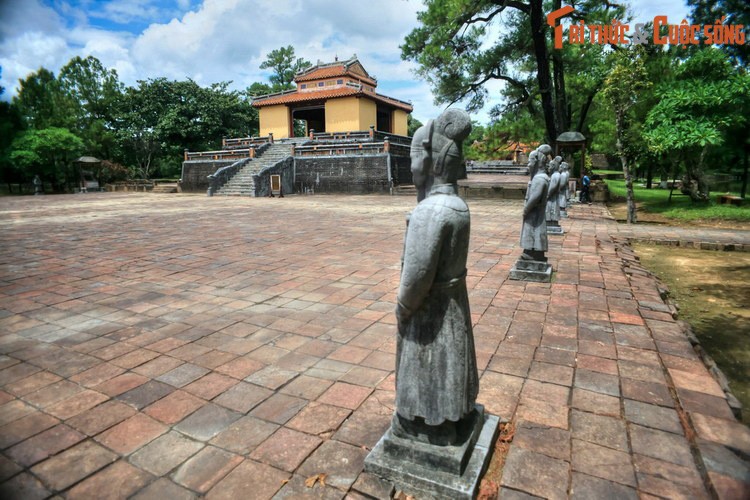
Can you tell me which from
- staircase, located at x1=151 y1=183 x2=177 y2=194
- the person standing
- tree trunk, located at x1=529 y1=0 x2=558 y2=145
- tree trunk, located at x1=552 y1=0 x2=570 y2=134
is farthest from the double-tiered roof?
the person standing

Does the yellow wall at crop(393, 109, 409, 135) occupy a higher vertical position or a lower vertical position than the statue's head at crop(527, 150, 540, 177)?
higher

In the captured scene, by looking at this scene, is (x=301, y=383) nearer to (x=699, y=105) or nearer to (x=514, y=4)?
(x=699, y=105)

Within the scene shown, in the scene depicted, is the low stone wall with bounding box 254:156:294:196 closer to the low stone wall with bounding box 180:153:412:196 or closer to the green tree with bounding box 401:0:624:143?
the low stone wall with bounding box 180:153:412:196

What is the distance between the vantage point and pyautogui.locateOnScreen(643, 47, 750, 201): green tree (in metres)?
12.4

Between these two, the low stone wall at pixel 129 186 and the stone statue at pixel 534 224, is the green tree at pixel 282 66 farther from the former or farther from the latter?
the stone statue at pixel 534 224

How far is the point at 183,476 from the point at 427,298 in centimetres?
149

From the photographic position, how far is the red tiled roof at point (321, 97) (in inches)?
1024

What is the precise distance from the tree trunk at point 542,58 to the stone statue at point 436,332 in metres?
17.4

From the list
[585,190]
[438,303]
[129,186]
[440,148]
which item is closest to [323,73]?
[129,186]

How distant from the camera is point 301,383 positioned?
2.84 metres

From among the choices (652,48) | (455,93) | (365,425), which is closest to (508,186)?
(455,93)

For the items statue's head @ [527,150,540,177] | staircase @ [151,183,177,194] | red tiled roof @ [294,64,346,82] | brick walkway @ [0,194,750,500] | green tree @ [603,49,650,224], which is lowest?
brick walkway @ [0,194,750,500]

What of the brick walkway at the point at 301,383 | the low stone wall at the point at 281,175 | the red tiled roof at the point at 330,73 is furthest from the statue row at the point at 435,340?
the red tiled roof at the point at 330,73

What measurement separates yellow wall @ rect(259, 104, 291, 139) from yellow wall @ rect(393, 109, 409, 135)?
314 inches
